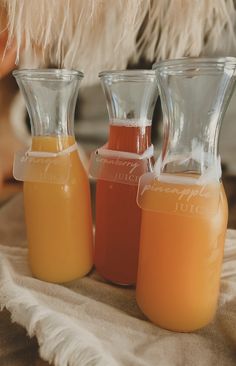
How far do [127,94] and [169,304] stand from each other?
234 millimetres

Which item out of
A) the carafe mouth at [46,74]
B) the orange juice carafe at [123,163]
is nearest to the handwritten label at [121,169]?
the orange juice carafe at [123,163]

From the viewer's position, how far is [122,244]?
18.8 inches

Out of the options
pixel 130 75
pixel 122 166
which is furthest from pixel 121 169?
pixel 130 75

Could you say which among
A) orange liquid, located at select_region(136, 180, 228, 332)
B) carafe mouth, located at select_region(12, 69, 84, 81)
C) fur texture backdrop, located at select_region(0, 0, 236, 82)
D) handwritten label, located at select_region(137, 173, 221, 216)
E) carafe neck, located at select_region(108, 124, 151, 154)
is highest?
fur texture backdrop, located at select_region(0, 0, 236, 82)

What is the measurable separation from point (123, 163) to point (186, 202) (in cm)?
10

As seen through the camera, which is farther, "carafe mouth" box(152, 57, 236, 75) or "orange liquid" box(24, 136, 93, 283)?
"orange liquid" box(24, 136, 93, 283)

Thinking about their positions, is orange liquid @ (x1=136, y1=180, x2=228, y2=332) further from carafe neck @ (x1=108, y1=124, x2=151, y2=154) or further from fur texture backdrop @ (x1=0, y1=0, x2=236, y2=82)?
fur texture backdrop @ (x1=0, y1=0, x2=236, y2=82)

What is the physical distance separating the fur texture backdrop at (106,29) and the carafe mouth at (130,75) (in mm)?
85

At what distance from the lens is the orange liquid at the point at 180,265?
0.38m

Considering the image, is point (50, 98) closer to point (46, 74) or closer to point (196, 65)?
point (46, 74)

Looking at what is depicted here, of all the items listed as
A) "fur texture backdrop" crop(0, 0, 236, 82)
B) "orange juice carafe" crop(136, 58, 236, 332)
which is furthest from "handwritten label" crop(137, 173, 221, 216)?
"fur texture backdrop" crop(0, 0, 236, 82)

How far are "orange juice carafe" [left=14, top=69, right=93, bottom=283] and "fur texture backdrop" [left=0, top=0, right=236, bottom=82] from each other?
0.22 feet

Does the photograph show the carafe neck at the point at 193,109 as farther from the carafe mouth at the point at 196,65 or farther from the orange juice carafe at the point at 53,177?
the orange juice carafe at the point at 53,177

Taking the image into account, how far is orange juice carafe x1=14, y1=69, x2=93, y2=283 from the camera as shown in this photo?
44 centimetres
